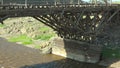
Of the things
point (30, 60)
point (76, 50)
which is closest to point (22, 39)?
point (30, 60)

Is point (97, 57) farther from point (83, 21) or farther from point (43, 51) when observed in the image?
point (43, 51)

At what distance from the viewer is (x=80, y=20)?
146 feet

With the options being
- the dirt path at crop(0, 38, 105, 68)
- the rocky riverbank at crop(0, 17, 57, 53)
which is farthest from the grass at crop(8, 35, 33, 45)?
the dirt path at crop(0, 38, 105, 68)

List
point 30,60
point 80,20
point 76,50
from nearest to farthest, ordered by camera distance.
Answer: point 30,60
point 80,20
point 76,50

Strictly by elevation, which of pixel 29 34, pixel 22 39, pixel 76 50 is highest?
pixel 76 50

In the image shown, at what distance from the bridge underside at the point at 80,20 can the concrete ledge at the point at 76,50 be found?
118 centimetres

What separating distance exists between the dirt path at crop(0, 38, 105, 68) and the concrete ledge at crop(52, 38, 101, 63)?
1309 mm

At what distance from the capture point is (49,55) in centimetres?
4844

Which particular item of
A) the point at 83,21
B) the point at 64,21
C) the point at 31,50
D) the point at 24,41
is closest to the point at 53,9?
the point at 64,21

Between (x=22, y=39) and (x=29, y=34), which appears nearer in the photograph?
(x=22, y=39)

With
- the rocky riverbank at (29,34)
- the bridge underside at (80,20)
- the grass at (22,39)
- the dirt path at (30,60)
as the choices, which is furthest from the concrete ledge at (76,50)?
the grass at (22,39)

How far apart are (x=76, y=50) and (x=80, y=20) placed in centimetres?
536

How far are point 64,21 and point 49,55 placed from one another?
9604mm

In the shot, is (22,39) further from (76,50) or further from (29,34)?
(76,50)
